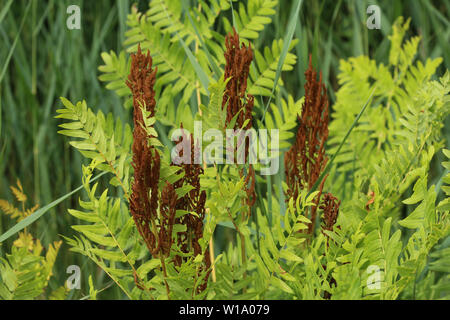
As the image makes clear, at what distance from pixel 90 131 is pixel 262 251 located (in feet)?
0.58

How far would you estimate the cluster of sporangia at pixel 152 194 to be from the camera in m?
0.35

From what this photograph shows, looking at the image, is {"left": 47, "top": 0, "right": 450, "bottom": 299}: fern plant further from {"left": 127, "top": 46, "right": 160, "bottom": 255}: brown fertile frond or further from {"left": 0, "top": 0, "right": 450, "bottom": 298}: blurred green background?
{"left": 0, "top": 0, "right": 450, "bottom": 298}: blurred green background

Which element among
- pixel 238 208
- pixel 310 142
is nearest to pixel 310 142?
pixel 310 142

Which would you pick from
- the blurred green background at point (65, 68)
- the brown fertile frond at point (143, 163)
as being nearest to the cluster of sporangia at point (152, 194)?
the brown fertile frond at point (143, 163)

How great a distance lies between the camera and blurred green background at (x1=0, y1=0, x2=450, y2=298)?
2.56ft

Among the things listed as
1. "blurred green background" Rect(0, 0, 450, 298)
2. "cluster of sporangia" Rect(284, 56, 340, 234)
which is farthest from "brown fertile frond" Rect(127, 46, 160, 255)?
"blurred green background" Rect(0, 0, 450, 298)

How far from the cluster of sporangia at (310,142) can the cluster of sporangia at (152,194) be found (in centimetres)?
11

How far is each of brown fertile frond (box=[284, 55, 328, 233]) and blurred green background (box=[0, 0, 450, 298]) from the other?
0.31 metres

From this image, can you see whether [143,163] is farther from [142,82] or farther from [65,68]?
[65,68]

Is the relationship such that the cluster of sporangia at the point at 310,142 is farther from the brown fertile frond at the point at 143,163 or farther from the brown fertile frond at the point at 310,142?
the brown fertile frond at the point at 143,163

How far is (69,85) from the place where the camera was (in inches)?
34.3

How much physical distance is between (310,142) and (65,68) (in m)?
0.60

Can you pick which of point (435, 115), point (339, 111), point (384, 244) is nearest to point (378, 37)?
point (339, 111)
